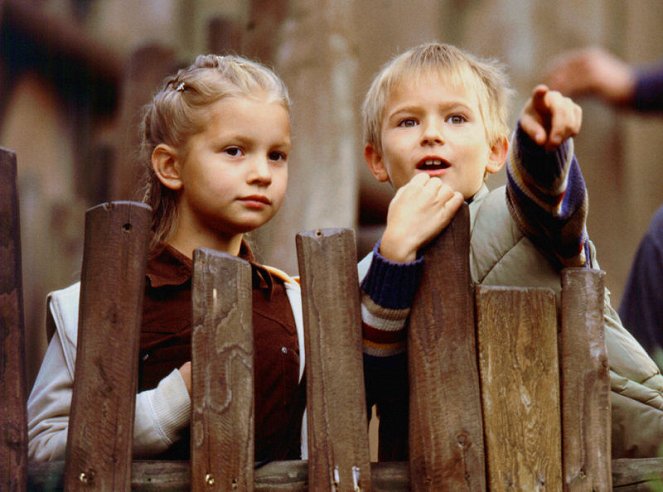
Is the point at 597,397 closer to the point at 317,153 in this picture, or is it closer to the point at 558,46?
the point at 317,153

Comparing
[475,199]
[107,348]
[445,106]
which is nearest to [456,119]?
[445,106]

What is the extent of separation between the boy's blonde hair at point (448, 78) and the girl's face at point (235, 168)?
23cm

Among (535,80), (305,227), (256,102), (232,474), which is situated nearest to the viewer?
(232,474)

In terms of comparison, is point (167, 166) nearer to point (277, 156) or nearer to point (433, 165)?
point (277, 156)

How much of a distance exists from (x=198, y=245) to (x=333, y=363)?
666 mm

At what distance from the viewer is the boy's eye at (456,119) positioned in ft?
9.93

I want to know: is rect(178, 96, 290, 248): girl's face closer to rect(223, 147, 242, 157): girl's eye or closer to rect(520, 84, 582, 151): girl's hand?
rect(223, 147, 242, 157): girl's eye

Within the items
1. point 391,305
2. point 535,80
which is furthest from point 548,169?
point 535,80

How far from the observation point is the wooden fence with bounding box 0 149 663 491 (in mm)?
2514

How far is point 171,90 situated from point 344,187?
286 centimetres

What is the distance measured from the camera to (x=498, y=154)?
10.4ft

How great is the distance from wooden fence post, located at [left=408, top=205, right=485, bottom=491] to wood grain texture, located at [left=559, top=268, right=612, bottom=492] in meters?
0.18

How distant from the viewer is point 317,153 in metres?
6.11

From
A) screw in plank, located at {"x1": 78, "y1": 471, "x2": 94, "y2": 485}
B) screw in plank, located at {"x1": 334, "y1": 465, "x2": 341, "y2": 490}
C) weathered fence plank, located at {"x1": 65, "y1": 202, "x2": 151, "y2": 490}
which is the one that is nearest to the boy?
screw in plank, located at {"x1": 334, "y1": 465, "x2": 341, "y2": 490}
